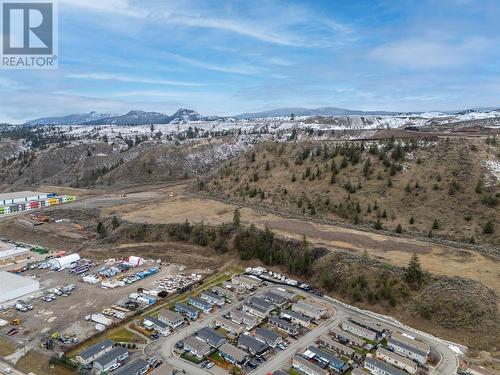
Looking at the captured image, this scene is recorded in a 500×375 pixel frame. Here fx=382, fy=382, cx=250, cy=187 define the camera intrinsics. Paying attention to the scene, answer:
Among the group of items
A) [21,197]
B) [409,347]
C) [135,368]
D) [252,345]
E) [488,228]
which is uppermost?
[488,228]

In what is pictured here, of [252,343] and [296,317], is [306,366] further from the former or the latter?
[296,317]

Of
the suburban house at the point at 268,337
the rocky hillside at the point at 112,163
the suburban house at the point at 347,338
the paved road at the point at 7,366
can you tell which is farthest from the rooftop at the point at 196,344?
the rocky hillside at the point at 112,163

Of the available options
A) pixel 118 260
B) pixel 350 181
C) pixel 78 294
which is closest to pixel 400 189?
pixel 350 181

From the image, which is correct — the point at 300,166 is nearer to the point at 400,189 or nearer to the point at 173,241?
the point at 400,189

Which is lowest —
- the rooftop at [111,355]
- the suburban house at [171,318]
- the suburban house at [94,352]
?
the suburban house at [94,352]

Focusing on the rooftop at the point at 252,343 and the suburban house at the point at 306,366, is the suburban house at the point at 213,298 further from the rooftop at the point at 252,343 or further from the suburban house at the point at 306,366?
the suburban house at the point at 306,366

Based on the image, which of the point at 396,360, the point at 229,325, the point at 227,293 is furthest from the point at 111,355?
the point at 396,360
